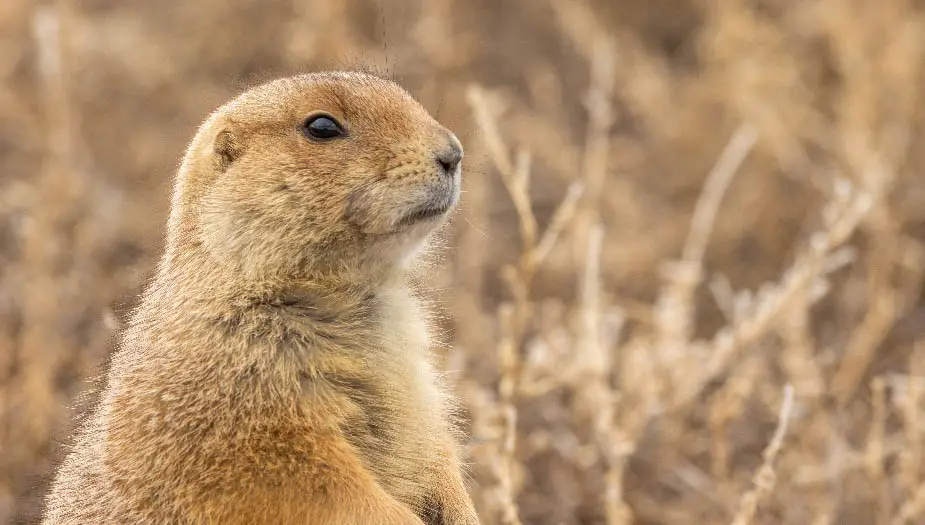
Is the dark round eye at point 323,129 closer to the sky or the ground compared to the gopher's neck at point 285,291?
closer to the sky

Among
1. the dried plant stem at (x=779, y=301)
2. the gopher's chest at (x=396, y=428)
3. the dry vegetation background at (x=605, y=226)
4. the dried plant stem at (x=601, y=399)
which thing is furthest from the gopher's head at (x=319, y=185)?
the dried plant stem at (x=779, y=301)

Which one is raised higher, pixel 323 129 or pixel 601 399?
pixel 323 129

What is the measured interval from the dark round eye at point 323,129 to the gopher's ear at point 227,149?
16 centimetres

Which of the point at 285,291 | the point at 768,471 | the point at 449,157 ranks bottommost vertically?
the point at 768,471

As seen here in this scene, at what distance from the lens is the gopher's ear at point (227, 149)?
8.93ft

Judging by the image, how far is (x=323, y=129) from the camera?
266cm

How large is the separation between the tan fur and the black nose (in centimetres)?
2

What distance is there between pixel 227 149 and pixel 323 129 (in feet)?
0.73

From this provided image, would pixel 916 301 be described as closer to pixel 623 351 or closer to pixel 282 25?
pixel 623 351

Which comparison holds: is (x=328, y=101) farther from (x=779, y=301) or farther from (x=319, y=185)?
(x=779, y=301)

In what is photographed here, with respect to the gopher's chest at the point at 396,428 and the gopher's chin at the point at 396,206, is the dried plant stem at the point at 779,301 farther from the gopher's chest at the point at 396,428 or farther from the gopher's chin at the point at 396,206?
the gopher's chin at the point at 396,206

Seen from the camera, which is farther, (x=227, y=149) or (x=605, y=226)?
(x=605, y=226)

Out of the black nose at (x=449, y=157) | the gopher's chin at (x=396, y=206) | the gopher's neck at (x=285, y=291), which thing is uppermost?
the black nose at (x=449, y=157)

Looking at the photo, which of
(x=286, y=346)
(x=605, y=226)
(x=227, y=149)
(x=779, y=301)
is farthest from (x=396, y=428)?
(x=605, y=226)
